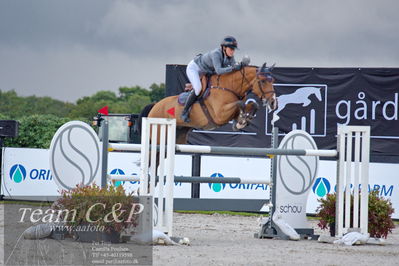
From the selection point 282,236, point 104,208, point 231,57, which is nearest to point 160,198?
point 104,208

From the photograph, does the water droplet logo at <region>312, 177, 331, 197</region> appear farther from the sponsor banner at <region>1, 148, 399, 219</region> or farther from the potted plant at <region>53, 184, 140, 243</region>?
the potted plant at <region>53, 184, 140, 243</region>

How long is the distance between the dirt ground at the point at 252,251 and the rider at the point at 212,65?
59.6 inches

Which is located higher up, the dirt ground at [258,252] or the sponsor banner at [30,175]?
the sponsor banner at [30,175]

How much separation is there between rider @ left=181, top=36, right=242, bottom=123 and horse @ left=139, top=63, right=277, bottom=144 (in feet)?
0.24

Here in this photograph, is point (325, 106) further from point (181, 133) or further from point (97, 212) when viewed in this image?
point (97, 212)

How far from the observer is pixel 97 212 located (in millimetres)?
6188

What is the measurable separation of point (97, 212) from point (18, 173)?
688cm

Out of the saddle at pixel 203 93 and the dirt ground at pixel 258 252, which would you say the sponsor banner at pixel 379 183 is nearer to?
the dirt ground at pixel 258 252

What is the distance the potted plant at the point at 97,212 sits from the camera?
6.19 m

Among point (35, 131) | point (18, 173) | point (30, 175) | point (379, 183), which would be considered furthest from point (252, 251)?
point (35, 131)

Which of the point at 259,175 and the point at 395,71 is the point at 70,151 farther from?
the point at 395,71

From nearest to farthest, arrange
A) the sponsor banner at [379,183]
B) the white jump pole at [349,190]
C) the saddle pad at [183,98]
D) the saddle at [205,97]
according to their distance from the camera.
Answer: the white jump pole at [349,190], the saddle at [205,97], the saddle pad at [183,98], the sponsor banner at [379,183]

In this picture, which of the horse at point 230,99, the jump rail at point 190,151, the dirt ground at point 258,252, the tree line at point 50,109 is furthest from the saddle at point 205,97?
the tree line at point 50,109

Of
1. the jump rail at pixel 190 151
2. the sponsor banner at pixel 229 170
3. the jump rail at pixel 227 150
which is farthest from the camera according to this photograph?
the sponsor banner at pixel 229 170
